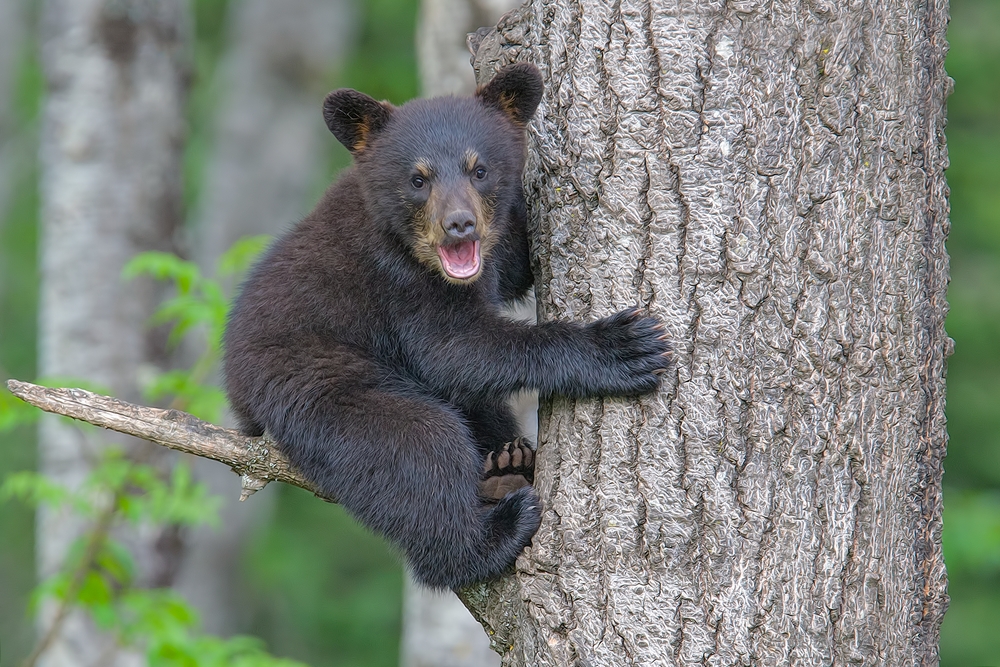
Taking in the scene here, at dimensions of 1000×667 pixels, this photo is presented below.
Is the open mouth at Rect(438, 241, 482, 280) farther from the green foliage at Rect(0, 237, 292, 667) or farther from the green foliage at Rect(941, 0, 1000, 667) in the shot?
the green foliage at Rect(941, 0, 1000, 667)

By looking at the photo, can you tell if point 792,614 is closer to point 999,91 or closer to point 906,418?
point 906,418

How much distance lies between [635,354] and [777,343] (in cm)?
38

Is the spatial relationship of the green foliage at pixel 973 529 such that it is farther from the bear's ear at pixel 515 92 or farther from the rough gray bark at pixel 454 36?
the bear's ear at pixel 515 92

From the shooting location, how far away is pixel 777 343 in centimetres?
268

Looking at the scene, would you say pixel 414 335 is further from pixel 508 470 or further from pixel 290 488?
pixel 290 488

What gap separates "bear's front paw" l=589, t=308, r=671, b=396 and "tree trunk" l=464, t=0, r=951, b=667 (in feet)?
0.15

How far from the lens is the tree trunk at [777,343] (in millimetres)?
2652

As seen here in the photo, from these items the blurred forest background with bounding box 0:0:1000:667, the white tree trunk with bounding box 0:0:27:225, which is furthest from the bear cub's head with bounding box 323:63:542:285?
the white tree trunk with bounding box 0:0:27:225

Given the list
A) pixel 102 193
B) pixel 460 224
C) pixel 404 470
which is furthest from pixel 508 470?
pixel 102 193

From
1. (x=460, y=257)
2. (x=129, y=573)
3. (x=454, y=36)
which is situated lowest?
(x=129, y=573)

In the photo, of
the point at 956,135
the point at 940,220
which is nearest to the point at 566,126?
the point at 940,220

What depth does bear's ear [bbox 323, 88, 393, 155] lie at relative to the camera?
3.62m

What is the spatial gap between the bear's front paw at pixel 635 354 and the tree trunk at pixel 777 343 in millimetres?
46

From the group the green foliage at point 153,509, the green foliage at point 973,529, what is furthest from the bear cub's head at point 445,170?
the green foliage at point 973,529
